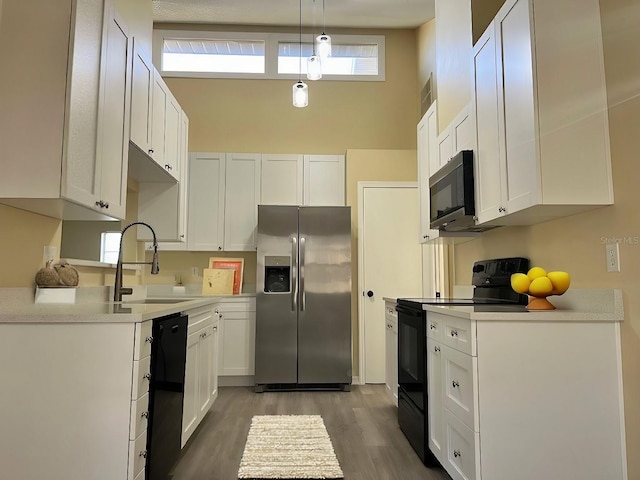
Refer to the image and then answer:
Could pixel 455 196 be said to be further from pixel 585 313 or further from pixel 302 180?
pixel 302 180

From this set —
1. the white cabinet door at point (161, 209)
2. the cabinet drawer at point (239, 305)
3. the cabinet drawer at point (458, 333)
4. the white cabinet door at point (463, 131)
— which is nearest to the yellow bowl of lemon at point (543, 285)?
the cabinet drawer at point (458, 333)

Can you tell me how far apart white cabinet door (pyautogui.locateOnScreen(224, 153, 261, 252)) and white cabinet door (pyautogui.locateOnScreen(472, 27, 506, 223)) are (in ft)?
9.13

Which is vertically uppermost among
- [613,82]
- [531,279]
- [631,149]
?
[613,82]

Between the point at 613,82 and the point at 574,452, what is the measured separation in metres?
1.60

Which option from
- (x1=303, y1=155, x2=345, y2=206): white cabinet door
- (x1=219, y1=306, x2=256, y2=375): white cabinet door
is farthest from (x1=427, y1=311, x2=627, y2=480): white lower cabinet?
(x1=303, y1=155, x2=345, y2=206): white cabinet door

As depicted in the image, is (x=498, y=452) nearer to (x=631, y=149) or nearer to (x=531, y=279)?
(x=531, y=279)

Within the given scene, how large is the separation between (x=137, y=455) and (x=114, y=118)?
1662 mm

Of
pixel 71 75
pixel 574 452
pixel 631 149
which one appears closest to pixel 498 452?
pixel 574 452

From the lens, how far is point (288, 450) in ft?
8.80

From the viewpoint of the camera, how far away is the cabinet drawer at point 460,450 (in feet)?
5.97

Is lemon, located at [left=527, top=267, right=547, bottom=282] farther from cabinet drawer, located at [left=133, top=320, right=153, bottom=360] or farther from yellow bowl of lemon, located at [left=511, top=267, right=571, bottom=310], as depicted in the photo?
cabinet drawer, located at [left=133, top=320, right=153, bottom=360]

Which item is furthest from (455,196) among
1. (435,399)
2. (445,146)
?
(435,399)

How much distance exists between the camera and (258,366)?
13.9 feet

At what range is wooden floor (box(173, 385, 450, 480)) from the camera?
244 centimetres
